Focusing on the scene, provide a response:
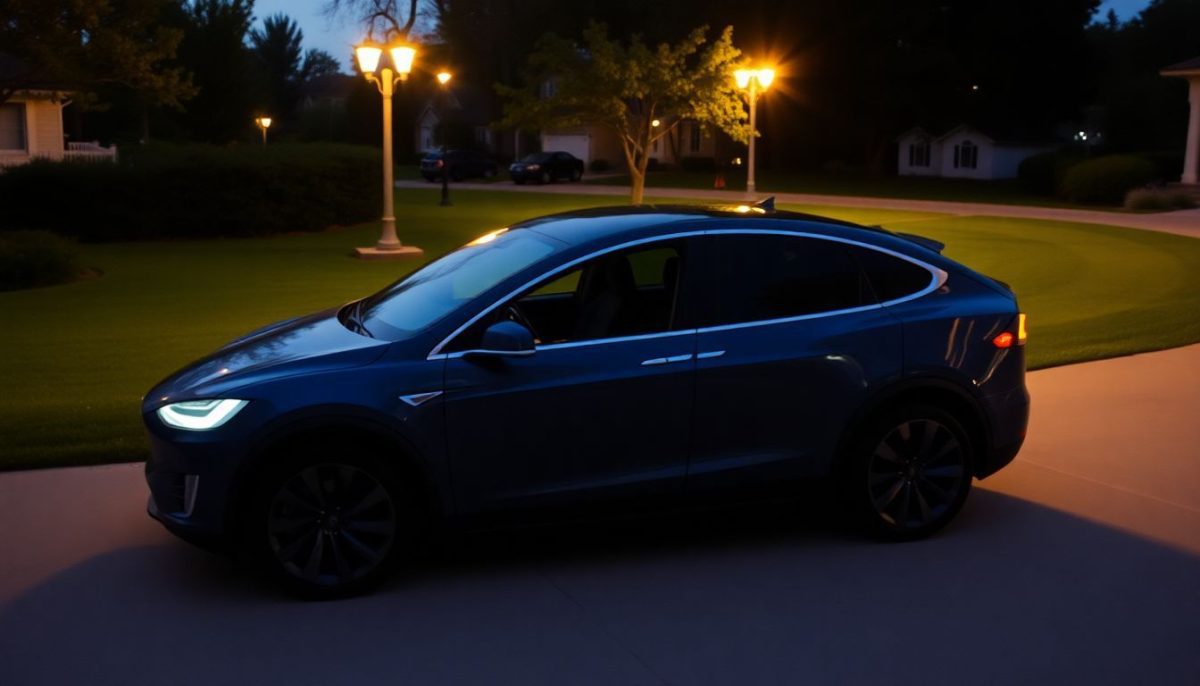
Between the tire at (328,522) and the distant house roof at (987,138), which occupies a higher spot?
the distant house roof at (987,138)

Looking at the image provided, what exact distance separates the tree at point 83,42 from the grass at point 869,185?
2836 centimetres

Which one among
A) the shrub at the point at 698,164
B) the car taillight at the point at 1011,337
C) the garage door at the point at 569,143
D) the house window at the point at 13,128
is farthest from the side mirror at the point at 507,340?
the garage door at the point at 569,143

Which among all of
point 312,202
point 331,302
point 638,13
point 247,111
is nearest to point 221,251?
point 312,202

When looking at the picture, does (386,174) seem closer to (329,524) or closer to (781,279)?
(781,279)

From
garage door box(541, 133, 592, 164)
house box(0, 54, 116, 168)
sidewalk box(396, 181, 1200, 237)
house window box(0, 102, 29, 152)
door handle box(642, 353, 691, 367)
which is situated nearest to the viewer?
door handle box(642, 353, 691, 367)

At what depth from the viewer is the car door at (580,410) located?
5.55 metres

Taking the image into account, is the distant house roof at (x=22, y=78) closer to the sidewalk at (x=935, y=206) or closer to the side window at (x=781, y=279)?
the sidewalk at (x=935, y=206)

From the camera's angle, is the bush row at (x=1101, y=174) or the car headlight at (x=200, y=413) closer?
the car headlight at (x=200, y=413)

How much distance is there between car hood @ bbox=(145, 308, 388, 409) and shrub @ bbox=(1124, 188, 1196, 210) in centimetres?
3597

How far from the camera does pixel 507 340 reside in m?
5.42

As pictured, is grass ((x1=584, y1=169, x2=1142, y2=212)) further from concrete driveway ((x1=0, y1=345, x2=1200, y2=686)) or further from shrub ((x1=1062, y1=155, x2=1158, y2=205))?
concrete driveway ((x1=0, y1=345, x2=1200, y2=686))

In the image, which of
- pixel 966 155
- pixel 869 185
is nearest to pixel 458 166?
pixel 869 185

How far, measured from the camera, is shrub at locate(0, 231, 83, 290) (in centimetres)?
1922

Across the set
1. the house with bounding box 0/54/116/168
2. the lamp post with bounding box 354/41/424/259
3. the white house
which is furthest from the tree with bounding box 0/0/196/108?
the white house
